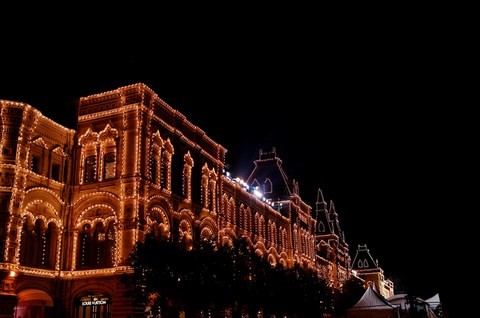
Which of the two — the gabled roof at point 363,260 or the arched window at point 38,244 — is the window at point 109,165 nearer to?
the arched window at point 38,244

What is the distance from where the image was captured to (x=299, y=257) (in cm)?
6931

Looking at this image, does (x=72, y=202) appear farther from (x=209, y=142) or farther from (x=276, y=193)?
(x=276, y=193)

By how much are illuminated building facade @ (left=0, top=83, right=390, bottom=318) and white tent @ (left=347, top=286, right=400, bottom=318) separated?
1284cm

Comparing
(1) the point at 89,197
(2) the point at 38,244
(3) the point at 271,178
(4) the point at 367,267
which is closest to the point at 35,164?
(1) the point at 89,197

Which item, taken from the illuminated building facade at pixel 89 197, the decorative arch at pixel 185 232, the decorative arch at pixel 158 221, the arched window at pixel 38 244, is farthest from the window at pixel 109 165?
the decorative arch at pixel 185 232

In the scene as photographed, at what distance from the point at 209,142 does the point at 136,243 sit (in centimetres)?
1751

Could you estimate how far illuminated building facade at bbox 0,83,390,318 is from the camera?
31719 mm

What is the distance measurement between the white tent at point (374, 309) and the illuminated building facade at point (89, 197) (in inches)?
505

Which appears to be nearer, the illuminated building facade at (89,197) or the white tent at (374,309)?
the illuminated building facade at (89,197)

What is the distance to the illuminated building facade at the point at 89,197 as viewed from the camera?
3172 centimetres

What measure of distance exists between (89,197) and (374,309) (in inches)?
815

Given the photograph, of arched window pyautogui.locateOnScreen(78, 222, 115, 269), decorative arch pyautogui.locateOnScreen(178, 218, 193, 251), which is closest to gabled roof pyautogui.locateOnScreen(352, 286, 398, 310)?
decorative arch pyautogui.locateOnScreen(178, 218, 193, 251)

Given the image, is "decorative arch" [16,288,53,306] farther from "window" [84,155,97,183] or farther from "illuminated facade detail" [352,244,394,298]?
"illuminated facade detail" [352,244,394,298]

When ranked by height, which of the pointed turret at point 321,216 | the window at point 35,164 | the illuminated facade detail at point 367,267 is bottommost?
the window at point 35,164
